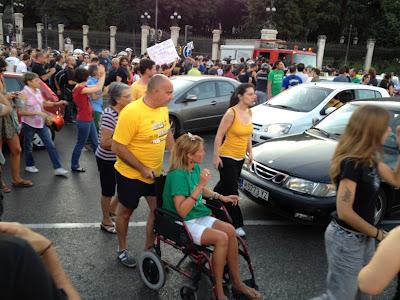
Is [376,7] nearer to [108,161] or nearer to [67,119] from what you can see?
[67,119]

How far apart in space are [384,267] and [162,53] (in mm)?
9363

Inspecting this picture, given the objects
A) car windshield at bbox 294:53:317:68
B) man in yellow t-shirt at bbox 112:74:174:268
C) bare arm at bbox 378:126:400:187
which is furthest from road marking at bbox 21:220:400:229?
car windshield at bbox 294:53:317:68

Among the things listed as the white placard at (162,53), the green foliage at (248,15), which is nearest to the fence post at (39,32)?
the green foliage at (248,15)

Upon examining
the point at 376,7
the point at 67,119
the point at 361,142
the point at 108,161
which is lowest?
the point at 67,119

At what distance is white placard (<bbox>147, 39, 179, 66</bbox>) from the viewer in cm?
1025

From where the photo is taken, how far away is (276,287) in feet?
12.2

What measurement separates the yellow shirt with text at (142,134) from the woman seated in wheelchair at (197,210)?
0.32 m

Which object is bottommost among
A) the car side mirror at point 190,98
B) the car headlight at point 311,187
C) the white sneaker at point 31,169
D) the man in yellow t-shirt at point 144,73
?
the white sneaker at point 31,169

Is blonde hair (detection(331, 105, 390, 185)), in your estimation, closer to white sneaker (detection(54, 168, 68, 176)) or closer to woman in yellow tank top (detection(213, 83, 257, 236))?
woman in yellow tank top (detection(213, 83, 257, 236))

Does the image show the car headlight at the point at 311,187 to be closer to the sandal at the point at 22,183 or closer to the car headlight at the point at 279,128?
the car headlight at the point at 279,128

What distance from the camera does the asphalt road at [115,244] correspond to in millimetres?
3658

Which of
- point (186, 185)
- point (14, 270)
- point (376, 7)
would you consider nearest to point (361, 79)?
point (186, 185)

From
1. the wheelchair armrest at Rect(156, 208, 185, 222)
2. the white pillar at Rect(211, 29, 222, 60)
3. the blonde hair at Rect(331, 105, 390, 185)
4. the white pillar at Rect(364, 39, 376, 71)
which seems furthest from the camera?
the white pillar at Rect(364, 39, 376, 71)

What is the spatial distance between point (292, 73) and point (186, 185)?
9.32m
